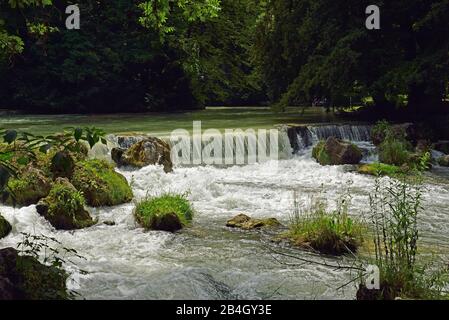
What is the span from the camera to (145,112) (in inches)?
1209

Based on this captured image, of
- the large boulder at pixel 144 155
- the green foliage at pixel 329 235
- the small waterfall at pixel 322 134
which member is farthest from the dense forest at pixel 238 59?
the green foliage at pixel 329 235

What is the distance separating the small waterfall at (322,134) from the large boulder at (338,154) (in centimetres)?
203

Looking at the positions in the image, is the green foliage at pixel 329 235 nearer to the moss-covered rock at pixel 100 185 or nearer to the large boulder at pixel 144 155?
the moss-covered rock at pixel 100 185

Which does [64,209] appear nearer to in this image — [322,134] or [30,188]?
[30,188]

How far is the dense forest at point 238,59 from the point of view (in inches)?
842

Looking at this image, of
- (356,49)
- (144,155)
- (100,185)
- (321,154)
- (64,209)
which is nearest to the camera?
(64,209)

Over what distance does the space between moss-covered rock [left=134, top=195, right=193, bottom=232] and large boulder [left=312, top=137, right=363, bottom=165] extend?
25.3 feet

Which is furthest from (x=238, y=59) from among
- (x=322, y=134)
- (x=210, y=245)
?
(x=210, y=245)

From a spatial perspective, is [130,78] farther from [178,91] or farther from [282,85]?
[282,85]

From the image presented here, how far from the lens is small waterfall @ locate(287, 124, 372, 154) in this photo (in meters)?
19.6

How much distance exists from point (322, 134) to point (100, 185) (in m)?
10.6

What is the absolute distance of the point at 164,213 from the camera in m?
9.73

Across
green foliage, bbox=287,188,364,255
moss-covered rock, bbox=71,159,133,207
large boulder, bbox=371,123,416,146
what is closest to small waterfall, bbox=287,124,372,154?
large boulder, bbox=371,123,416,146

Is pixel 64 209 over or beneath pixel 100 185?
beneath
